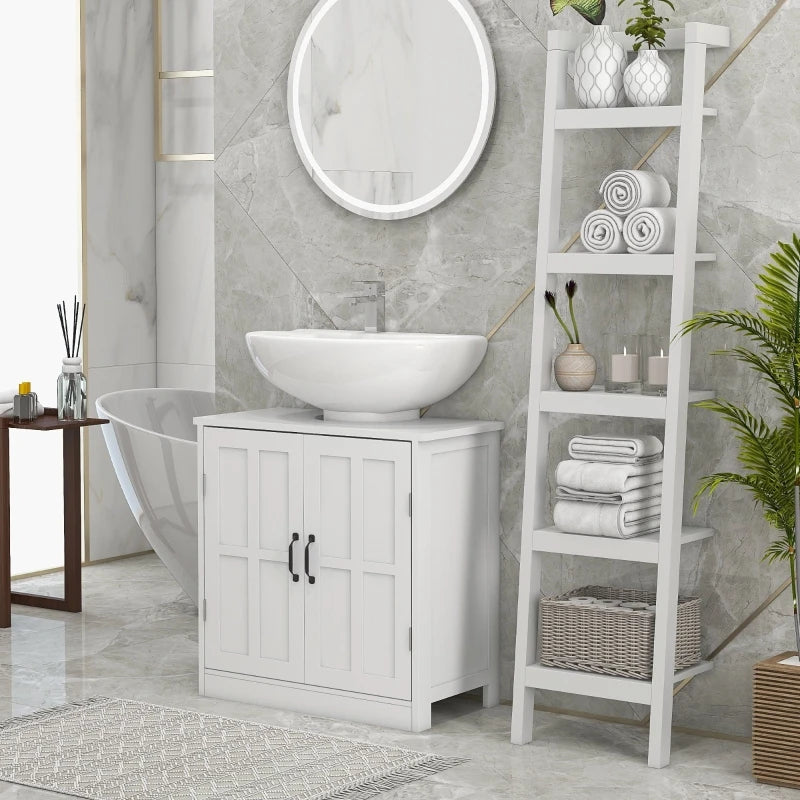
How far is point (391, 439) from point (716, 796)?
3.79 ft

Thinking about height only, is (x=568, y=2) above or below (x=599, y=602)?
above

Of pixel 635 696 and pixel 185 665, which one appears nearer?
pixel 635 696

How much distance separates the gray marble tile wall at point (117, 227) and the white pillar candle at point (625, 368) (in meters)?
2.94

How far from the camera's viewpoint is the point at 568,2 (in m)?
A: 3.39

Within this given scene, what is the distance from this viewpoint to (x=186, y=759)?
11.0 feet

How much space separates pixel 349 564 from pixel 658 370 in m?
0.94

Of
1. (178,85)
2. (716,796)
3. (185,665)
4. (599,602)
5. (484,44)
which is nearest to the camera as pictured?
(716,796)

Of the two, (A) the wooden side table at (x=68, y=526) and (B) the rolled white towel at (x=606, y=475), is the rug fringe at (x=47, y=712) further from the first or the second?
(B) the rolled white towel at (x=606, y=475)

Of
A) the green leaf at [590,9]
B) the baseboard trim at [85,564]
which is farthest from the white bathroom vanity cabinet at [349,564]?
the baseboard trim at [85,564]

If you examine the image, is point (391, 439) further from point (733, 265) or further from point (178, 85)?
point (178, 85)

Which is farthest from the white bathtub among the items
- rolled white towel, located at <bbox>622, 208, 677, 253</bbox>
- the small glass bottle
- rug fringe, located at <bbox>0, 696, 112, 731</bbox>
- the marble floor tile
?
rolled white towel, located at <bbox>622, 208, 677, 253</bbox>

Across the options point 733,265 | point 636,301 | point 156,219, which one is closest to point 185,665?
point 636,301

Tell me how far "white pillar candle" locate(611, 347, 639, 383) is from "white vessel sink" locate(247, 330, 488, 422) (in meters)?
0.46

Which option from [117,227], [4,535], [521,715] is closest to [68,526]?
[4,535]
